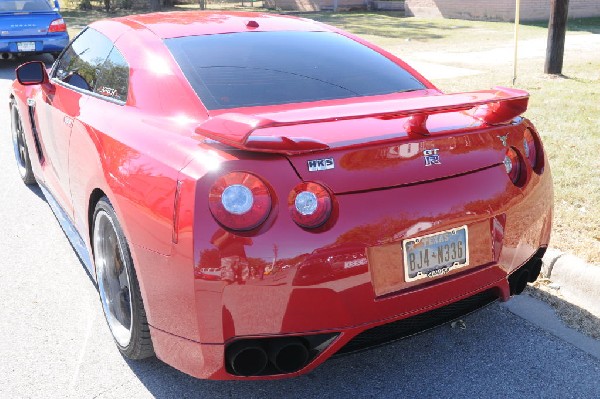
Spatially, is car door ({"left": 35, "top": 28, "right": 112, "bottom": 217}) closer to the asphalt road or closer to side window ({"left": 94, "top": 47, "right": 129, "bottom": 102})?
side window ({"left": 94, "top": 47, "right": 129, "bottom": 102})

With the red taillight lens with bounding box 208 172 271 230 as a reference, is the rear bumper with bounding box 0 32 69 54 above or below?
below

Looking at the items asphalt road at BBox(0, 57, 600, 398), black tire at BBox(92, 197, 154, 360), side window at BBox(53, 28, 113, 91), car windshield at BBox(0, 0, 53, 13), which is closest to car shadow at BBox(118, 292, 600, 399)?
asphalt road at BBox(0, 57, 600, 398)

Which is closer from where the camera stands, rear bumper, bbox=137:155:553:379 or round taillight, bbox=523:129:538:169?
rear bumper, bbox=137:155:553:379

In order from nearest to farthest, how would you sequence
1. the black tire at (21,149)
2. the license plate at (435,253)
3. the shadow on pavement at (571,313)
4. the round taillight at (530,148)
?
the license plate at (435,253)
the round taillight at (530,148)
the shadow on pavement at (571,313)
the black tire at (21,149)

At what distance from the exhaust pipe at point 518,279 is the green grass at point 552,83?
3.30 feet

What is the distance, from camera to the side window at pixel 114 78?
360 centimetres

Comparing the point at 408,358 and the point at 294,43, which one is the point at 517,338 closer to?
the point at 408,358

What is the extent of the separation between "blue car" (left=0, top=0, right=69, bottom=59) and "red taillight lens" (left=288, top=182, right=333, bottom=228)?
12.7 meters

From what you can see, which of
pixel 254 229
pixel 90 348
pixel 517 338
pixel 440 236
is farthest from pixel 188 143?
pixel 517 338

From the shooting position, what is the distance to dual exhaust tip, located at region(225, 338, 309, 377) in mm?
2594

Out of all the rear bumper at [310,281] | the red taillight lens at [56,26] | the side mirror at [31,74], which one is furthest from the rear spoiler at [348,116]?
the red taillight lens at [56,26]

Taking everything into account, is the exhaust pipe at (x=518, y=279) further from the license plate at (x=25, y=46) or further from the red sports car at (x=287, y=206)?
the license plate at (x=25, y=46)

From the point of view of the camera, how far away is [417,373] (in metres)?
3.24

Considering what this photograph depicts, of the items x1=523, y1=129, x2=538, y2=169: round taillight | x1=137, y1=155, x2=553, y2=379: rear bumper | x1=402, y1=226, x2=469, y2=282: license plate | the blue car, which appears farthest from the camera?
the blue car
